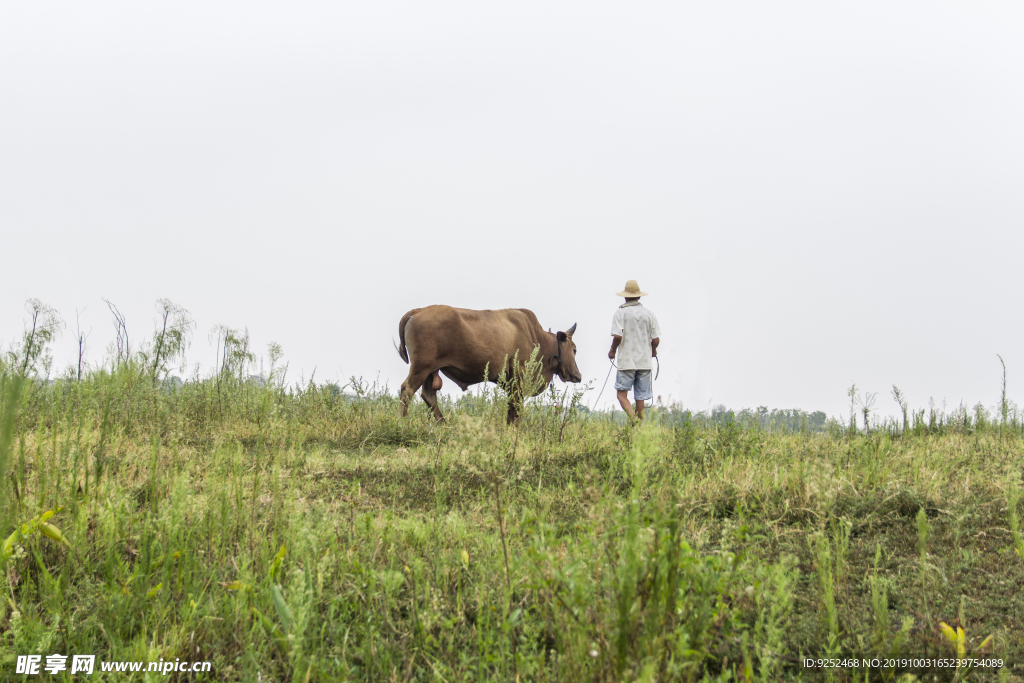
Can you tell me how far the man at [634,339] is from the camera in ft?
29.3

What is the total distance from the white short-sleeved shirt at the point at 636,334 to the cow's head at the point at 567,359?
212 cm

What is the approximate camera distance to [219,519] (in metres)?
2.86

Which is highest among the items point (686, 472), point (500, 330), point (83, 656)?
point (500, 330)

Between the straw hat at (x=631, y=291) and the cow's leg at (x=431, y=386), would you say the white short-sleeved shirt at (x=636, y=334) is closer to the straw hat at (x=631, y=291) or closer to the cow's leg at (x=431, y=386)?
the straw hat at (x=631, y=291)

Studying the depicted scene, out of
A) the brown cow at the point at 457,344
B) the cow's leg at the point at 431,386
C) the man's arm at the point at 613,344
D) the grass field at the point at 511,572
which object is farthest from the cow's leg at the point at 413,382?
the grass field at the point at 511,572

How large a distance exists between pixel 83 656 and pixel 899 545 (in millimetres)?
3238

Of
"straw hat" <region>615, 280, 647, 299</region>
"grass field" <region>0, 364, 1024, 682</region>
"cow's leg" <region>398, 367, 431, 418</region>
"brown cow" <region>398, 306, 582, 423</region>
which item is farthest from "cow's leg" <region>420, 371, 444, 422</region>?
"grass field" <region>0, 364, 1024, 682</region>

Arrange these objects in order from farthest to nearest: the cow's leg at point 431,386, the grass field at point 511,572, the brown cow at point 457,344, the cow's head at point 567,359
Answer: the cow's head at point 567,359, the cow's leg at point 431,386, the brown cow at point 457,344, the grass field at point 511,572

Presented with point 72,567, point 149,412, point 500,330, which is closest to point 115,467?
point 72,567

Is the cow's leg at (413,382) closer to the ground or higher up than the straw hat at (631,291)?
closer to the ground

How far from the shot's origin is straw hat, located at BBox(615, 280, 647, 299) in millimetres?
9086

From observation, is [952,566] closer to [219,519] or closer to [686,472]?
[686,472]

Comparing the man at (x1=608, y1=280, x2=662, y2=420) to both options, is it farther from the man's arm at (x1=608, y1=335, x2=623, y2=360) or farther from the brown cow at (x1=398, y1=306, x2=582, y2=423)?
the brown cow at (x1=398, y1=306, x2=582, y2=423)

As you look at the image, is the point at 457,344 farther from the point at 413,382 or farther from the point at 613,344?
the point at 613,344
